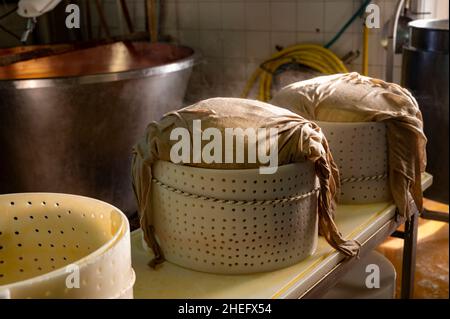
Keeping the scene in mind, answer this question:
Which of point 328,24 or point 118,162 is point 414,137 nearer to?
point 118,162

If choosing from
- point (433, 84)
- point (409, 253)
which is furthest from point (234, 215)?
point (433, 84)

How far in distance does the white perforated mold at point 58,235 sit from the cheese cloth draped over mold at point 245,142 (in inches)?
8.7

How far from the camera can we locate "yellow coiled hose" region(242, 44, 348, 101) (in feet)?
12.0

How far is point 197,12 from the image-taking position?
4375 millimetres

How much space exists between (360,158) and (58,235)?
0.92 meters

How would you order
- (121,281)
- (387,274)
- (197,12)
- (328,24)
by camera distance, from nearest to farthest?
(121,281) < (387,274) < (328,24) < (197,12)

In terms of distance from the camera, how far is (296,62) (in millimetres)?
3873

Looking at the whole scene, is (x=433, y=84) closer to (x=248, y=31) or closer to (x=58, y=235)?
(x=248, y=31)

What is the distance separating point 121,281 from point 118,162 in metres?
2.17

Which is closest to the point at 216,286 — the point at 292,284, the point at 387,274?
the point at 292,284

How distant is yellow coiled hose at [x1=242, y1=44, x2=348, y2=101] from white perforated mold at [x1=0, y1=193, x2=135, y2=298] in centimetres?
278

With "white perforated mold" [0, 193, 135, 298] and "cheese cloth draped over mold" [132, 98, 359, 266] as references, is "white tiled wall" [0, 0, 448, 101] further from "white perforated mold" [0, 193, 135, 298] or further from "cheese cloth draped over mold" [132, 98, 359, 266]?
"white perforated mold" [0, 193, 135, 298]

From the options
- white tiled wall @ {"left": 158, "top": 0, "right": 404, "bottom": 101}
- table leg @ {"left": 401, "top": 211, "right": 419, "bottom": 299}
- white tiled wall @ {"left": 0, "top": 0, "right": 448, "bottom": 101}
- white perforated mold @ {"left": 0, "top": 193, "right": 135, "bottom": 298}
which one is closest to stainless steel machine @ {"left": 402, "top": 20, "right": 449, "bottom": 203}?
white tiled wall @ {"left": 0, "top": 0, "right": 448, "bottom": 101}

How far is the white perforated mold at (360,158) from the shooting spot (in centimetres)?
161
